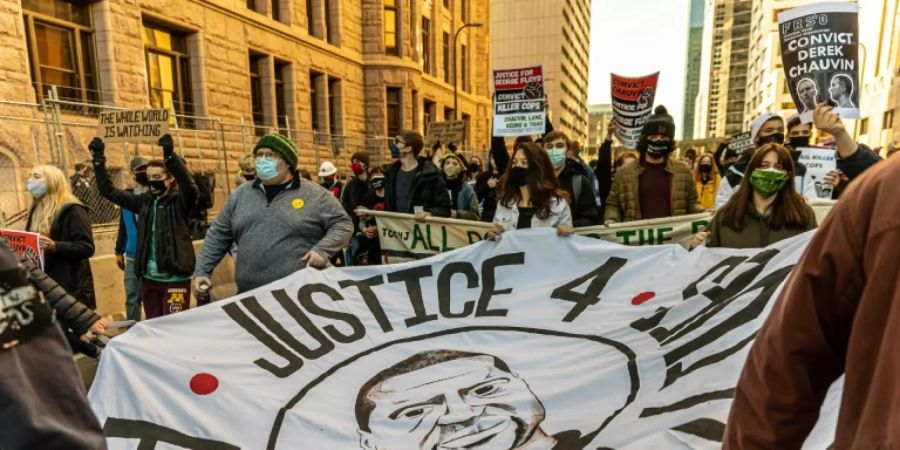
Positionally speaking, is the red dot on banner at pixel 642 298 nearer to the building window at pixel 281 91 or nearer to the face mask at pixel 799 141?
the face mask at pixel 799 141

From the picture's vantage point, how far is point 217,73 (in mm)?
15867

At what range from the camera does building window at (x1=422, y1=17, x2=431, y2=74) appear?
30469mm

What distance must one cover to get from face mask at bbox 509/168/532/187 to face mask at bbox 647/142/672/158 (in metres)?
1.32

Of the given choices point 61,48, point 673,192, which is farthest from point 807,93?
point 61,48

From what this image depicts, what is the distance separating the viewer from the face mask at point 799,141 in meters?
5.04

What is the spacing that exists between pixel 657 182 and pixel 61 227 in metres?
5.28

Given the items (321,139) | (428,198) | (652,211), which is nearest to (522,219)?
(652,211)

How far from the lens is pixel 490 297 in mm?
3525

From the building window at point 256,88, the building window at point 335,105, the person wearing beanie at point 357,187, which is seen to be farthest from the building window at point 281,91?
the person wearing beanie at point 357,187

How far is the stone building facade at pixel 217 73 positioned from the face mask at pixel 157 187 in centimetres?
476

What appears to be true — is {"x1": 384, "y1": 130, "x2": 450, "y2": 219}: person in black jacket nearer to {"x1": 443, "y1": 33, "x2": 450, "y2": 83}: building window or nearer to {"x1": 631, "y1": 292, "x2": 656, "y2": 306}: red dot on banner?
{"x1": 631, "y1": 292, "x2": 656, "y2": 306}: red dot on banner

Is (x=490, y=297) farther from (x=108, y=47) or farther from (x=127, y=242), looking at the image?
(x=108, y=47)

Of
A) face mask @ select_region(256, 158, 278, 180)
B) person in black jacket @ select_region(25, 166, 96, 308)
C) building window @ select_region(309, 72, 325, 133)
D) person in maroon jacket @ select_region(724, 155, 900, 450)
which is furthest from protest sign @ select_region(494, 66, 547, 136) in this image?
building window @ select_region(309, 72, 325, 133)

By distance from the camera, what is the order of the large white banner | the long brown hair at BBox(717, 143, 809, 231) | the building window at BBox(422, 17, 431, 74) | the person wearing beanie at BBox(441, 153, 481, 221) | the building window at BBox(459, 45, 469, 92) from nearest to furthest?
the large white banner < the long brown hair at BBox(717, 143, 809, 231) < the person wearing beanie at BBox(441, 153, 481, 221) < the building window at BBox(422, 17, 431, 74) < the building window at BBox(459, 45, 469, 92)
